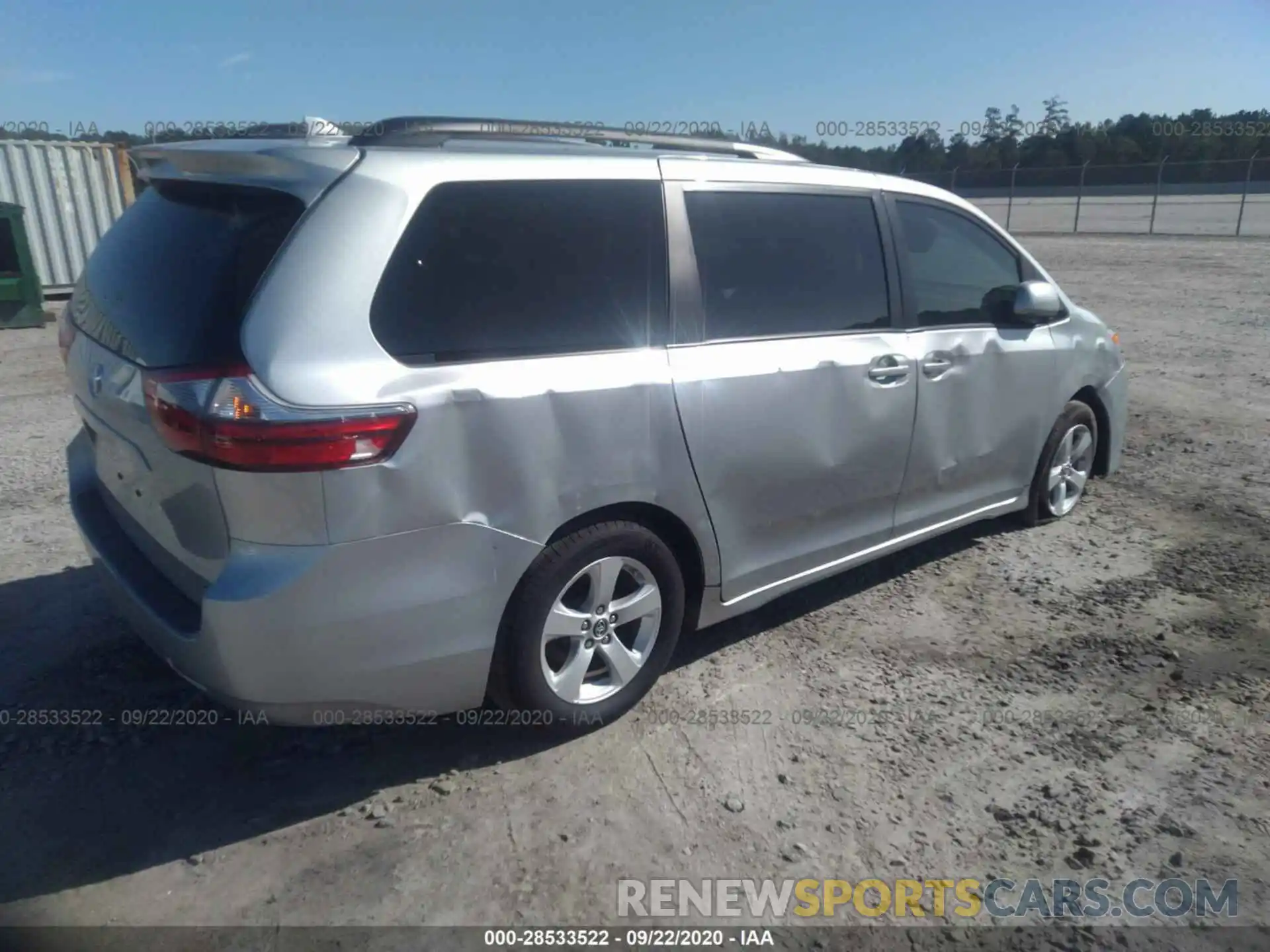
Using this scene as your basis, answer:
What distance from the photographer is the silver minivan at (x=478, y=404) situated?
2529 mm

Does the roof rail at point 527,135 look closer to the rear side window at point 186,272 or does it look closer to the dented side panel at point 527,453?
the rear side window at point 186,272

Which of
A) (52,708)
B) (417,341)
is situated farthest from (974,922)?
(52,708)

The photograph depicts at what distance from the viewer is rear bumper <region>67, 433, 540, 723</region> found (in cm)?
252

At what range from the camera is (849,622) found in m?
4.20

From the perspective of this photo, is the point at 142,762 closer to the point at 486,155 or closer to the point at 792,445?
the point at 486,155

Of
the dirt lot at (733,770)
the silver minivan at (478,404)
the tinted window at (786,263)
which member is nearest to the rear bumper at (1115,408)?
the dirt lot at (733,770)

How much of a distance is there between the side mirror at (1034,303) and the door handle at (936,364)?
584 millimetres

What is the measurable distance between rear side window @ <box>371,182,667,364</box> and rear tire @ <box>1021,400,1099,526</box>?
113 inches

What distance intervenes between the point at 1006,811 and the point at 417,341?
2306 mm

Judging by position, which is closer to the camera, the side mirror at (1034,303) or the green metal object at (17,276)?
the side mirror at (1034,303)

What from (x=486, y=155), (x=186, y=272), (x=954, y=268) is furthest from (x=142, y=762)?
(x=954, y=268)

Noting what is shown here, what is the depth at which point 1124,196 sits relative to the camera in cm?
4228

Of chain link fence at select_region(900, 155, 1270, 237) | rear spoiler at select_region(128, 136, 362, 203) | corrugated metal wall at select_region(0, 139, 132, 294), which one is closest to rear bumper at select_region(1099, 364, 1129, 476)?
rear spoiler at select_region(128, 136, 362, 203)

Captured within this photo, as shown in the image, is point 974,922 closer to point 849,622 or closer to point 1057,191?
point 849,622
